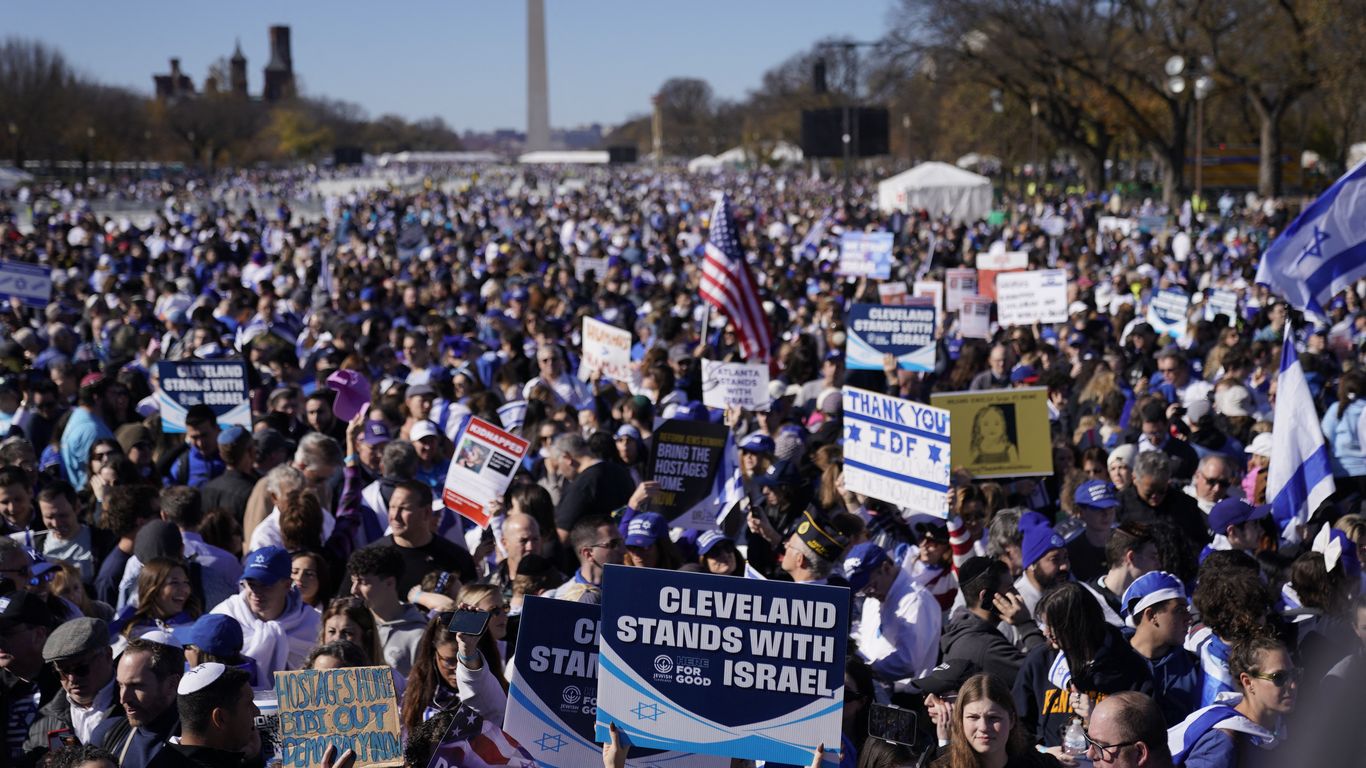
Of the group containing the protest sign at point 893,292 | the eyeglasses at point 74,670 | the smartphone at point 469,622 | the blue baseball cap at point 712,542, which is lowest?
the eyeglasses at point 74,670

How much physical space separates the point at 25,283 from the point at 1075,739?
13.4 meters

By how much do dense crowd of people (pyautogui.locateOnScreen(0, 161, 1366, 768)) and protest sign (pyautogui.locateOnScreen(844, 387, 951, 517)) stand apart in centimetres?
14

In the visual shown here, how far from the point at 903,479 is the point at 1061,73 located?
4735 cm

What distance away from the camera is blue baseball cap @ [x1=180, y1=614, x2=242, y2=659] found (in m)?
4.85

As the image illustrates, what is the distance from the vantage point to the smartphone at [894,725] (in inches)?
150

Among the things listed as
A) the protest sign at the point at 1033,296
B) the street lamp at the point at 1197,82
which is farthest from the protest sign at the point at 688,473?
the street lamp at the point at 1197,82

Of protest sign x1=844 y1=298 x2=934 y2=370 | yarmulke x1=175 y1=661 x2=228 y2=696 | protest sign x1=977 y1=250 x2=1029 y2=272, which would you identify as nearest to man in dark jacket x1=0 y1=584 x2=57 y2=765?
yarmulke x1=175 y1=661 x2=228 y2=696

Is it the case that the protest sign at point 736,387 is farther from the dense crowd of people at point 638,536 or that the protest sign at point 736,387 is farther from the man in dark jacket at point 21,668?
the man in dark jacket at point 21,668

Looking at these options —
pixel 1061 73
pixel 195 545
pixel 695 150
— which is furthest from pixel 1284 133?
pixel 695 150

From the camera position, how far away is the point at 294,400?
33.0 ft

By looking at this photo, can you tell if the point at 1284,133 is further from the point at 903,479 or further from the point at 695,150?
the point at 695,150

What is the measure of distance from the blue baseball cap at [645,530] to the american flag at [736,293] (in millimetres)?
6543

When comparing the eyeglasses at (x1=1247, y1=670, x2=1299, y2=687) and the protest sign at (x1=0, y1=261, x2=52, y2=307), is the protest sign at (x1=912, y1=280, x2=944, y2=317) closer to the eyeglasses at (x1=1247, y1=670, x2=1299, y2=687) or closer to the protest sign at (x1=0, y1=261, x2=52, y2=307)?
the protest sign at (x1=0, y1=261, x2=52, y2=307)

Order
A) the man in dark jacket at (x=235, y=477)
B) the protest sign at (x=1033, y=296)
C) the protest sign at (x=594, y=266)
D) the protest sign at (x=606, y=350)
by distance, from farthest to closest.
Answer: the protest sign at (x=594, y=266) < the protest sign at (x=1033, y=296) < the protest sign at (x=606, y=350) < the man in dark jacket at (x=235, y=477)
